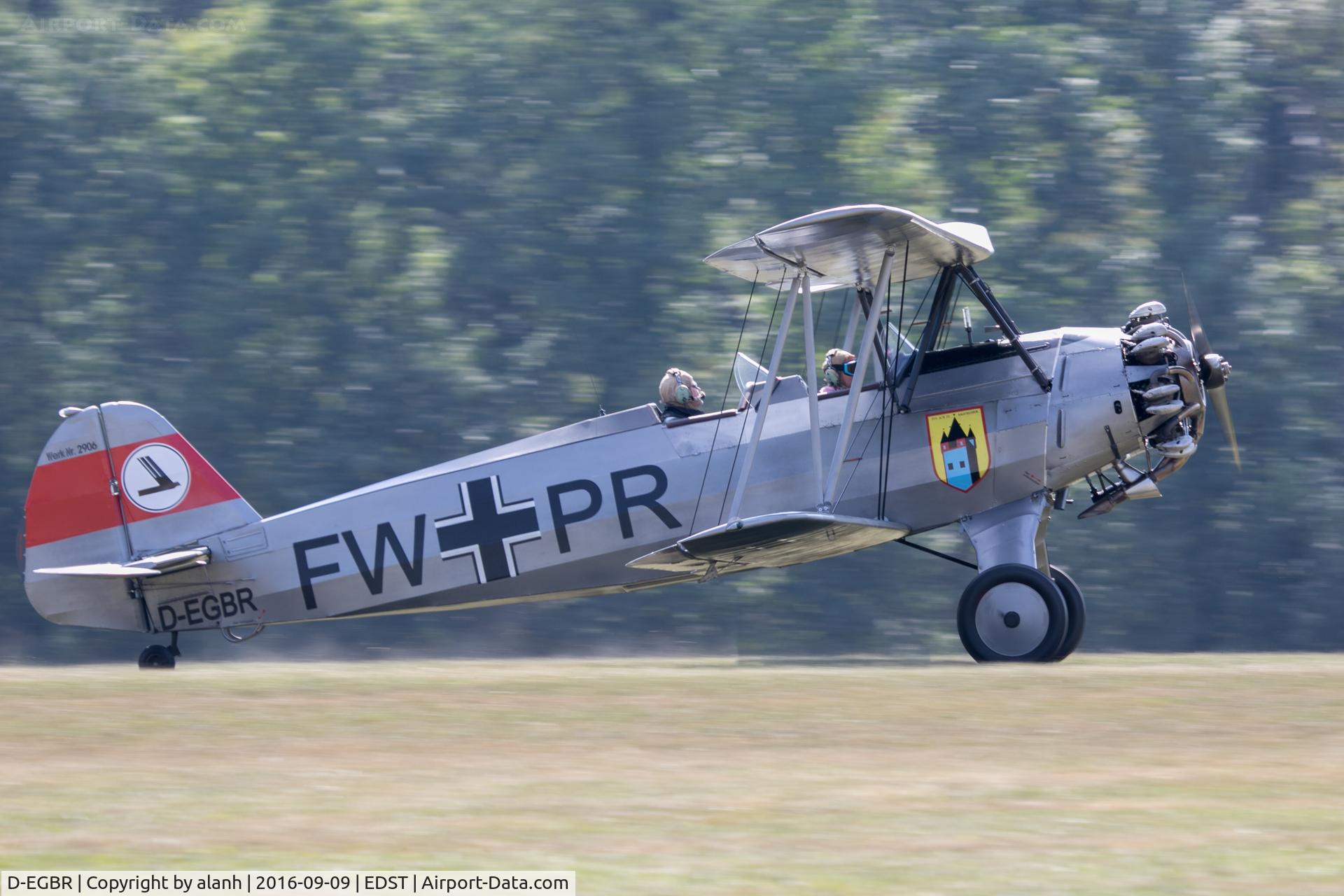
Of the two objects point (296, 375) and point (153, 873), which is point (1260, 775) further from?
point (296, 375)

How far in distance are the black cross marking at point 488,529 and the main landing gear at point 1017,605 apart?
3.24 metres

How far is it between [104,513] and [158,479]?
47cm

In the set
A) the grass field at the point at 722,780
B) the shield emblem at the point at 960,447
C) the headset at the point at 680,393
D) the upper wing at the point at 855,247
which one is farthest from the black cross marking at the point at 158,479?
the shield emblem at the point at 960,447

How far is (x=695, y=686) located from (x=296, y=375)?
35.6 ft

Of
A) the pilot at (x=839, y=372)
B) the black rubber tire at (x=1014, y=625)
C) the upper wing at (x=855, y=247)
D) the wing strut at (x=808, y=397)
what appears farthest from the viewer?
the pilot at (x=839, y=372)

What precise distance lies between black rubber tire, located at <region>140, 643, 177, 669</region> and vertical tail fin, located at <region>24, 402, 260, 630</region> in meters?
0.23

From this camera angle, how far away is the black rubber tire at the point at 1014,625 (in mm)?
10539

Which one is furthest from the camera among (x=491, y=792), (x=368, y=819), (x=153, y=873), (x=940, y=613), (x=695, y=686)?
(x=940, y=613)

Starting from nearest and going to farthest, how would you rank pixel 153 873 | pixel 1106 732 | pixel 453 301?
1. pixel 153 873
2. pixel 1106 732
3. pixel 453 301

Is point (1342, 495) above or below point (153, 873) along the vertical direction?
below

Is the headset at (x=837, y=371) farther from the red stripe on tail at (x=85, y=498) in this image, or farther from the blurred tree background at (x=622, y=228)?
the blurred tree background at (x=622, y=228)

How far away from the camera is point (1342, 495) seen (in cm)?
1811

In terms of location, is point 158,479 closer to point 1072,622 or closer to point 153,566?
point 153,566

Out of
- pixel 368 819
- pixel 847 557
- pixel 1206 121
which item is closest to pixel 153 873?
pixel 368 819
